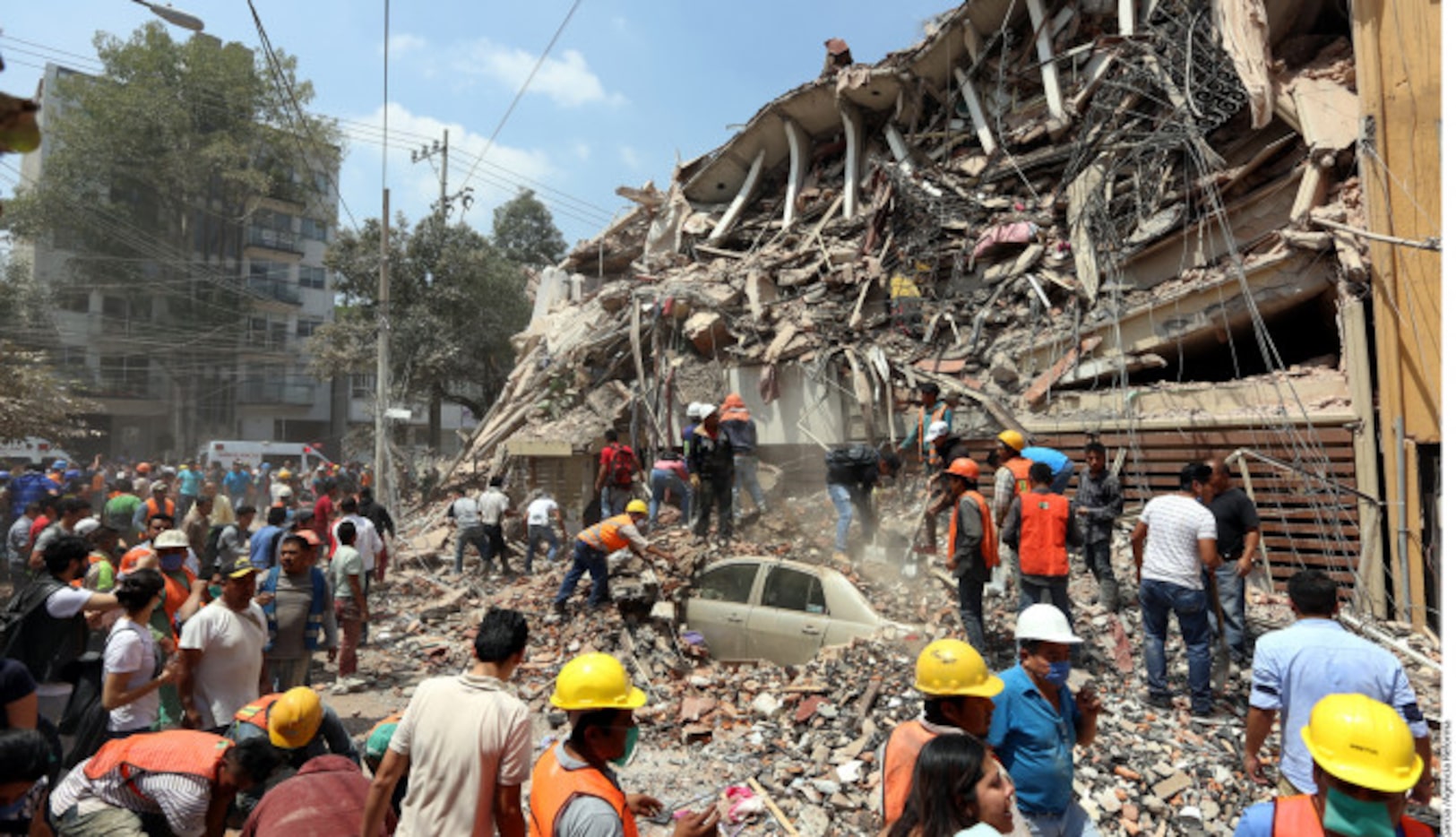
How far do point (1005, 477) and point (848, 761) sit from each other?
261 cm

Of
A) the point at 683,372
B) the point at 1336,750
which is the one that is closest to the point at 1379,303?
the point at 1336,750

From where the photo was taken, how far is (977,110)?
531 inches

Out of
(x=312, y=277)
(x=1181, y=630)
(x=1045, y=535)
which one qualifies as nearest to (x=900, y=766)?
(x=1045, y=535)

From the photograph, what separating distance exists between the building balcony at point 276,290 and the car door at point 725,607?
39.2 meters

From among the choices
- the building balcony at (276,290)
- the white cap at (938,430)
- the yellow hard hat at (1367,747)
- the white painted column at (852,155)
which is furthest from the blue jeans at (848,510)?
the building balcony at (276,290)

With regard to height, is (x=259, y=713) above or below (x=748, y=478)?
below

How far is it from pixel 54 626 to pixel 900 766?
14.1ft

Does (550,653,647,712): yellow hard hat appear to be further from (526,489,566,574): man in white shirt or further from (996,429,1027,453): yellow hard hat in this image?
(526,489,566,574): man in white shirt

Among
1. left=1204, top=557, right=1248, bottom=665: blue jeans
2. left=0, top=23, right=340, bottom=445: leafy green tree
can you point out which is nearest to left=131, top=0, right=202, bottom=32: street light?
left=1204, top=557, right=1248, bottom=665: blue jeans

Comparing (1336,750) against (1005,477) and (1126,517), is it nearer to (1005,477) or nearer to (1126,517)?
(1005,477)

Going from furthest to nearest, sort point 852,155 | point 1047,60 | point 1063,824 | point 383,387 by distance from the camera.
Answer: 1. point 852,155
2. point 383,387
3. point 1047,60
4. point 1063,824

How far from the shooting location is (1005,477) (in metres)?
6.07

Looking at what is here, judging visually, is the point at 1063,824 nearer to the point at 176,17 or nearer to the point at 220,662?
the point at 220,662

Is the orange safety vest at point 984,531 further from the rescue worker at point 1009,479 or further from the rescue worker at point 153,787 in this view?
the rescue worker at point 153,787
